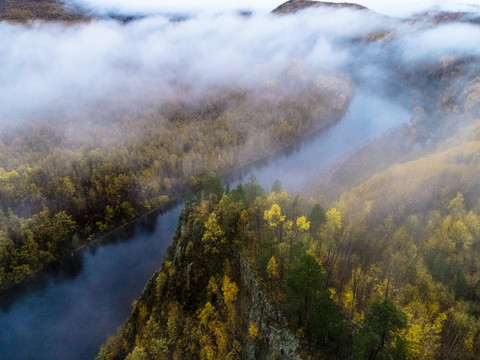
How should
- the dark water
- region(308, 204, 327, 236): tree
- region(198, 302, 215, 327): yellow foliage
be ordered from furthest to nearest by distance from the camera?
the dark water < region(308, 204, 327, 236): tree < region(198, 302, 215, 327): yellow foliage

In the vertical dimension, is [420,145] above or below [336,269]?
below

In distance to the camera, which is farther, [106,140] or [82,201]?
[106,140]

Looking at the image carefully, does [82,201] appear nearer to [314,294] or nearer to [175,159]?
[175,159]

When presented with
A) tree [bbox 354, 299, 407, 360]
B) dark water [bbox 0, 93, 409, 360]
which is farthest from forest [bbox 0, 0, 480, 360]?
dark water [bbox 0, 93, 409, 360]

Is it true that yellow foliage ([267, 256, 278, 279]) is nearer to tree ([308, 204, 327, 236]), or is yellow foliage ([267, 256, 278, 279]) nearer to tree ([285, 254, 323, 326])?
tree ([285, 254, 323, 326])

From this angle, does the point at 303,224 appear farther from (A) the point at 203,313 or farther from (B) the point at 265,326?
(A) the point at 203,313

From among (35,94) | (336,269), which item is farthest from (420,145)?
(35,94)
